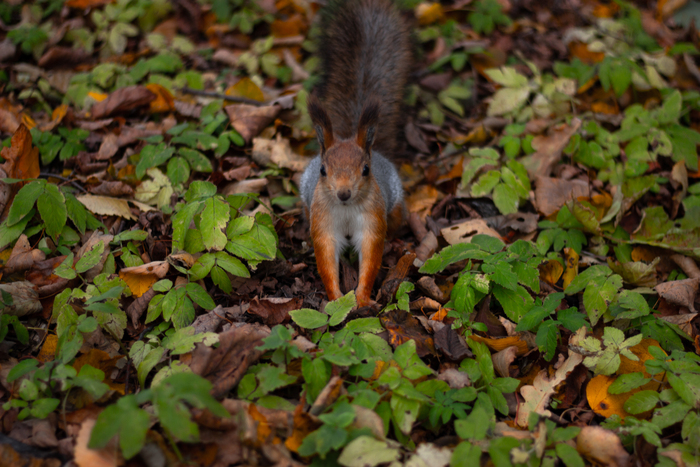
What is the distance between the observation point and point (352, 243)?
2896mm

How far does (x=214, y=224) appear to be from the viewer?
244cm

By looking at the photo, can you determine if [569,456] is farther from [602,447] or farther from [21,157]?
[21,157]

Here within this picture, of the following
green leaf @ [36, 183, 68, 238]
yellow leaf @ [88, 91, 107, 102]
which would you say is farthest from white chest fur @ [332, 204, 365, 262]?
yellow leaf @ [88, 91, 107, 102]

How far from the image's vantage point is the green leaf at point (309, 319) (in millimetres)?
2127

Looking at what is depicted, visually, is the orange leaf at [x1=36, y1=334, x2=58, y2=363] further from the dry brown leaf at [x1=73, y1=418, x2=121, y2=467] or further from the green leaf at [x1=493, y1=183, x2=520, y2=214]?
the green leaf at [x1=493, y1=183, x2=520, y2=214]

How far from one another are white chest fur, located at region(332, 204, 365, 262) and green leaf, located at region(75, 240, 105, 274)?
1.23 m

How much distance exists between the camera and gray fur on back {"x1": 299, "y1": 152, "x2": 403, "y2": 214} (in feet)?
10.1

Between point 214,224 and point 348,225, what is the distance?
0.77 meters

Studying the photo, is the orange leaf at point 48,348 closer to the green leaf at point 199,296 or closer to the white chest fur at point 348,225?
the green leaf at point 199,296

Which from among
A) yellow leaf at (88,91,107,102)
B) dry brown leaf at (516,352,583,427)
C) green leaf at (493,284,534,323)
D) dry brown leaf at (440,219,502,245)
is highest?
yellow leaf at (88,91,107,102)

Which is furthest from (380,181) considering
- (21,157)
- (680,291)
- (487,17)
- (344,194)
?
(487,17)

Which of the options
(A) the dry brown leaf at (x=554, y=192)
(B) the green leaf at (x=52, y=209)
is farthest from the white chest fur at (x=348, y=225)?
(B) the green leaf at (x=52, y=209)

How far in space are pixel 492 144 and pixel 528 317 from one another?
1867 millimetres

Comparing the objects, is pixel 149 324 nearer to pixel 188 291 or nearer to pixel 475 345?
pixel 188 291
